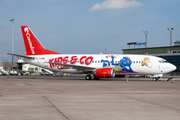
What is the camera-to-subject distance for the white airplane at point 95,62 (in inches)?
1398

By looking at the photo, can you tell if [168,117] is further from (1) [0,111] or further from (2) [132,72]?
(2) [132,72]

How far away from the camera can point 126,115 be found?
26.9 feet

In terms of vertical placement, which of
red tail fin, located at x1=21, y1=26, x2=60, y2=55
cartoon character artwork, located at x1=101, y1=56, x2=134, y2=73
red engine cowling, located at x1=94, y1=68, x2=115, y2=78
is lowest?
red engine cowling, located at x1=94, y1=68, x2=115, y2=78

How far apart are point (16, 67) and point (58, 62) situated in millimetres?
107083

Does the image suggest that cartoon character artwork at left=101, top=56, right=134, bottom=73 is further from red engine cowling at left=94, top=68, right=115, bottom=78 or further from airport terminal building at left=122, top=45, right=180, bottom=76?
airport terminal building at left=122, top=45, right=180, bottom=76

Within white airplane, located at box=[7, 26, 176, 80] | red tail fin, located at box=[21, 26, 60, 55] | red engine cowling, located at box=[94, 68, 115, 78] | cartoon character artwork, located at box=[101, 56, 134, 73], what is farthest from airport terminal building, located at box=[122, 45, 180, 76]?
red tail fin, located at box=[21, 26, 60, 55]

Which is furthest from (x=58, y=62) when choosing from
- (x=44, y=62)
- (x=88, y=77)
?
(x=88, y=77)

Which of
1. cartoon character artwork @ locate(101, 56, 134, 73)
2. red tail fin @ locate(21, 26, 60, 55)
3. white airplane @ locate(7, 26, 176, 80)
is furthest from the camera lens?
red tail fin @ locate(21, 26, 60, 55)

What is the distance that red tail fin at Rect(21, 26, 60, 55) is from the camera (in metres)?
41.0

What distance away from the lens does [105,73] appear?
34.5m

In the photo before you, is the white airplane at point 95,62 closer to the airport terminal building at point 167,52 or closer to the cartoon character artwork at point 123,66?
the cartoon character artwork at point 123,66

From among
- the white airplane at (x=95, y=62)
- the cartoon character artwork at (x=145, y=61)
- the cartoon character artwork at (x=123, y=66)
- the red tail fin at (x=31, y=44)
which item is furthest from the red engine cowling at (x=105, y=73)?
the red tail fin at (x=31, y=44)

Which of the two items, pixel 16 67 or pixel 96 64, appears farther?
pixel 16 67

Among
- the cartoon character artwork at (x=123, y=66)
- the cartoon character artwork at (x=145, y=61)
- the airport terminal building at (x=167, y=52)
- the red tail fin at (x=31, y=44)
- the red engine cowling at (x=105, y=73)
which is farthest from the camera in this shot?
the airport terminal building at (x=167, y=52)
